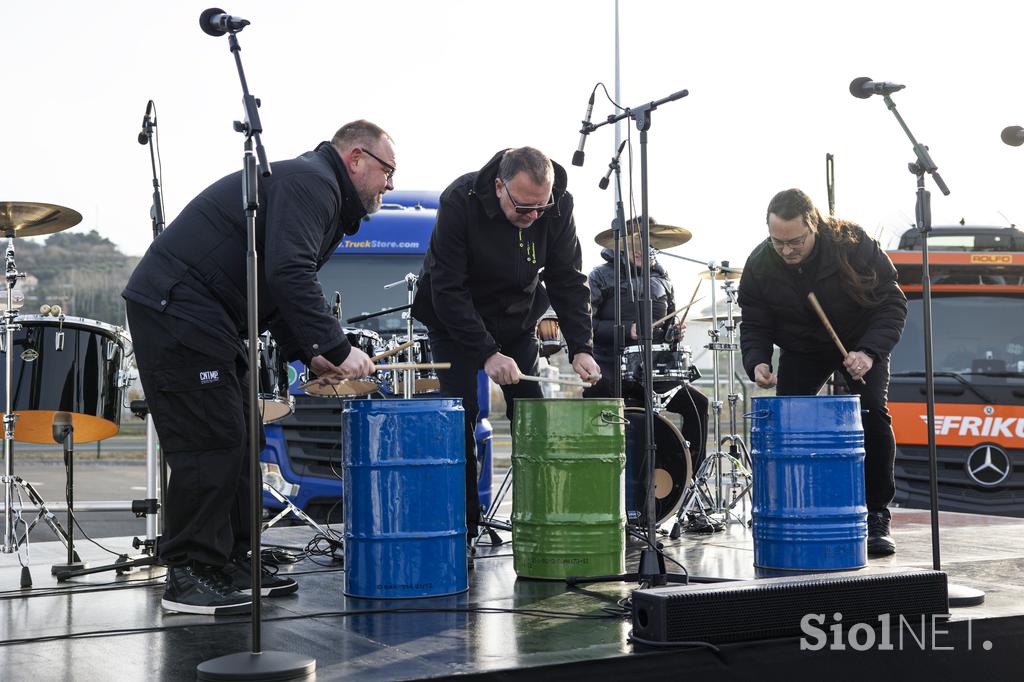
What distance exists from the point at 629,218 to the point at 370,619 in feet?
7.24

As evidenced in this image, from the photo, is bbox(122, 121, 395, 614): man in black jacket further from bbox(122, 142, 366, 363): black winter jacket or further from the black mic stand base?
the black mic stand base

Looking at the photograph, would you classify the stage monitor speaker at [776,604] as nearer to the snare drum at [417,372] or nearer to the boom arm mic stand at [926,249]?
the boom arm mic stand at [926,249]

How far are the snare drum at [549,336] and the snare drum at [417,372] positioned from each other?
707mm

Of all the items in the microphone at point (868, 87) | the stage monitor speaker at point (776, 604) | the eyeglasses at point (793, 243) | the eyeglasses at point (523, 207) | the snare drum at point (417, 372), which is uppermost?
the microphone at point (868, 87)

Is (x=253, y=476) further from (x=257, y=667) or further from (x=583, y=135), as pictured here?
(x=583, y=135)

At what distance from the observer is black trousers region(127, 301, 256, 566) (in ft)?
13.1

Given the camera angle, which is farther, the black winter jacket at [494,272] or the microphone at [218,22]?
the black winter jacket at [494,272]

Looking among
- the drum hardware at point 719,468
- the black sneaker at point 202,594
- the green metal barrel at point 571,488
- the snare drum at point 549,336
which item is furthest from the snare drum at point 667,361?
the black sneaker at point 202,594

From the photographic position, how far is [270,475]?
8125mm

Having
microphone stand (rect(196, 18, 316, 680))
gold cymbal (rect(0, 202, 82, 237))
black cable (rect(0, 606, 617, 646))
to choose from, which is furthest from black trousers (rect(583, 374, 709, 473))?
microphone stand (rect(196, 18, 316, 680))

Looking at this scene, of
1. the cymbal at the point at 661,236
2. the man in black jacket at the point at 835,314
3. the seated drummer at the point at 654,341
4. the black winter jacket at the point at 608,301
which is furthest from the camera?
the cymbal at the point at 661,236

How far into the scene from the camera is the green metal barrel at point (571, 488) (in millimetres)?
4629

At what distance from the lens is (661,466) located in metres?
6.90

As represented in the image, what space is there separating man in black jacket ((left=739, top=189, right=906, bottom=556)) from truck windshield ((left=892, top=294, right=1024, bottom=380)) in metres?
4.01
